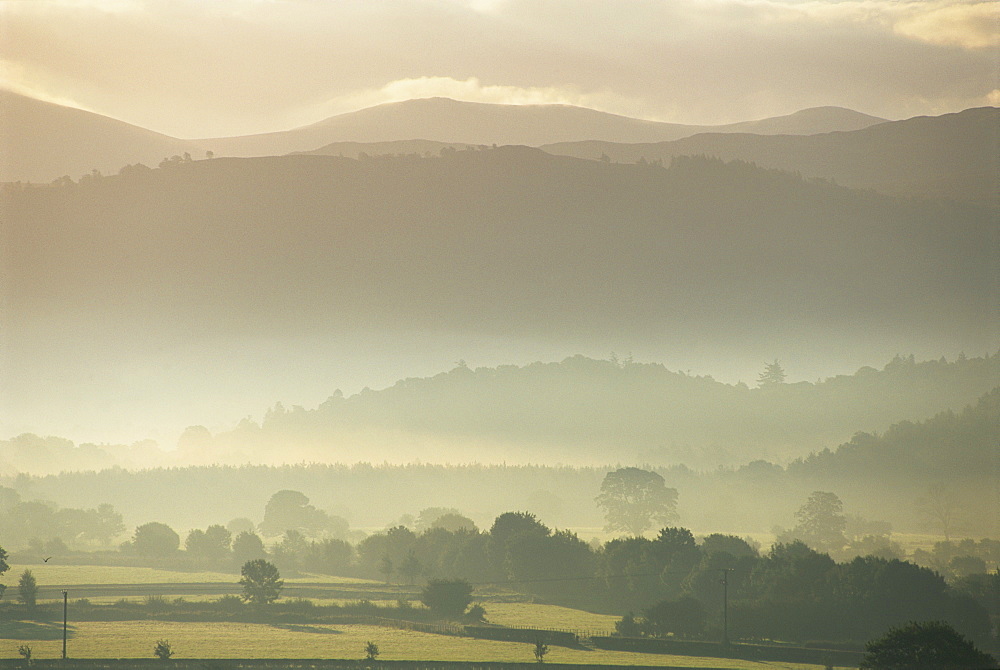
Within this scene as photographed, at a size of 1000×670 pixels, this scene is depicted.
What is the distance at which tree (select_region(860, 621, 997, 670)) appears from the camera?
85.9 metres

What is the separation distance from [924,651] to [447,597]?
63.5 m

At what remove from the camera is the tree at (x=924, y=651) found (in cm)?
8588

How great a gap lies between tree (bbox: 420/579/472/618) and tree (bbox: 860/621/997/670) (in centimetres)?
5728

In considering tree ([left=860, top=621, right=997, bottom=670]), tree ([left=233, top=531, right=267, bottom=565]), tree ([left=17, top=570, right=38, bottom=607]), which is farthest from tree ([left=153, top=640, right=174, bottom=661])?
tree ([left=233, top=531, right=267, bottom=565])

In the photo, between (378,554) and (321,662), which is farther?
(378,554)

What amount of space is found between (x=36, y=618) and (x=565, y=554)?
7497cm

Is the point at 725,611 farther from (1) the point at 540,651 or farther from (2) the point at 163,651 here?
(2) the point at 163,651

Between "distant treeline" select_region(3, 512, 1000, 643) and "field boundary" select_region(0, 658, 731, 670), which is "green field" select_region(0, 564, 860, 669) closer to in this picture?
"field boundary" select_region(0, 658, 731, 670)

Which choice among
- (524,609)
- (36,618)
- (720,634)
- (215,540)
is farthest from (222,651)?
(215,540)

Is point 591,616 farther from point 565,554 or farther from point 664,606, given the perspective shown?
point 565,554

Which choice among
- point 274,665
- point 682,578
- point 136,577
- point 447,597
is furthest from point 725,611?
point 136,577

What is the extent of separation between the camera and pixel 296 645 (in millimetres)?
109812

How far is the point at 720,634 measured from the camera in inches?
4535

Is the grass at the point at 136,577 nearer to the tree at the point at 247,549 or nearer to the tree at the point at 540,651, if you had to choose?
the tree at the point at 247,549
